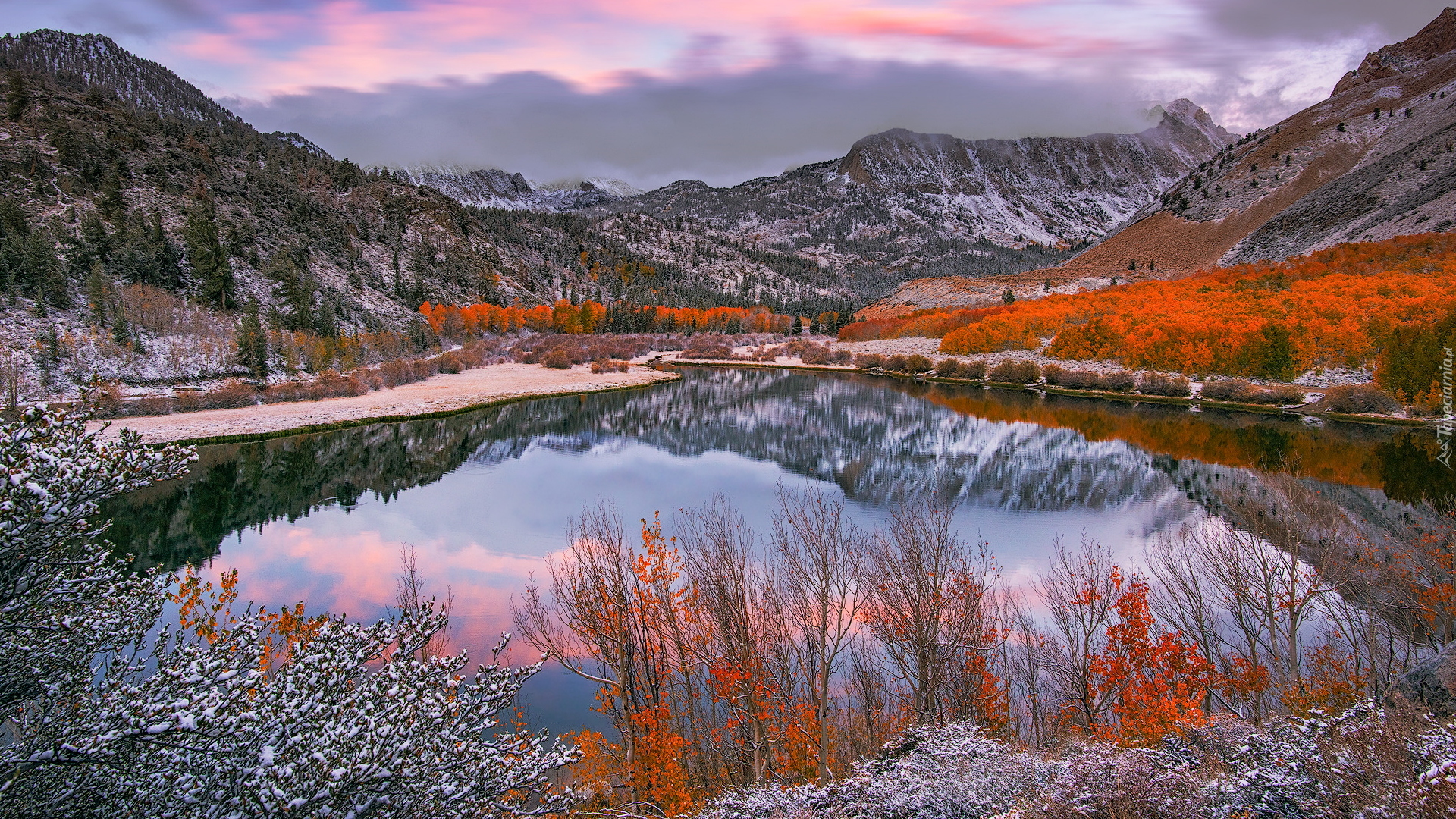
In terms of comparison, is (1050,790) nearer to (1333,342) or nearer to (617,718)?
(617,718)

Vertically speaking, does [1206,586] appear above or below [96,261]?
below

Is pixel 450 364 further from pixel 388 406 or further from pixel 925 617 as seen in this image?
pixel 925 617

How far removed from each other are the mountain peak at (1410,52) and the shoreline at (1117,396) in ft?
402

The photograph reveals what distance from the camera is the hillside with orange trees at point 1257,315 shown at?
46750mm

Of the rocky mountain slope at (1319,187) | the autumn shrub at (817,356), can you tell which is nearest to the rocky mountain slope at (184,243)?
the autumn shrub at (817,356)

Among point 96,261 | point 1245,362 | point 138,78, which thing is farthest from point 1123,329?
point 138,78

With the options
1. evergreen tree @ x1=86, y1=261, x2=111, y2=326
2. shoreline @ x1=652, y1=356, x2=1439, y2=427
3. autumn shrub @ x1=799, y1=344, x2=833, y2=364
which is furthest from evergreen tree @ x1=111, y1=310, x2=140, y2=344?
autumn shrub @ x1=799, y1=344, x2=833, y2=364

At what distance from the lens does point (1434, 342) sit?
37.7 meters

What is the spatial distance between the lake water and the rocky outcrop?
10738mm

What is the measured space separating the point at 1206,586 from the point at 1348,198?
316 feet

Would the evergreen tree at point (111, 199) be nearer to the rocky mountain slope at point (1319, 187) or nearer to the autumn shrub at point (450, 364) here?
the autumn shrub at point (450, 364)

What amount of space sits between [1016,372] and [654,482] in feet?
157

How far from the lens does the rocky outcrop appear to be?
7.79 meters

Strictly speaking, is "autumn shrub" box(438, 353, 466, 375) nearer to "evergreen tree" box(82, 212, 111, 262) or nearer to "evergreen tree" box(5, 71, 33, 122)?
"evergreen tree" box(82, 212, 111, 262)
